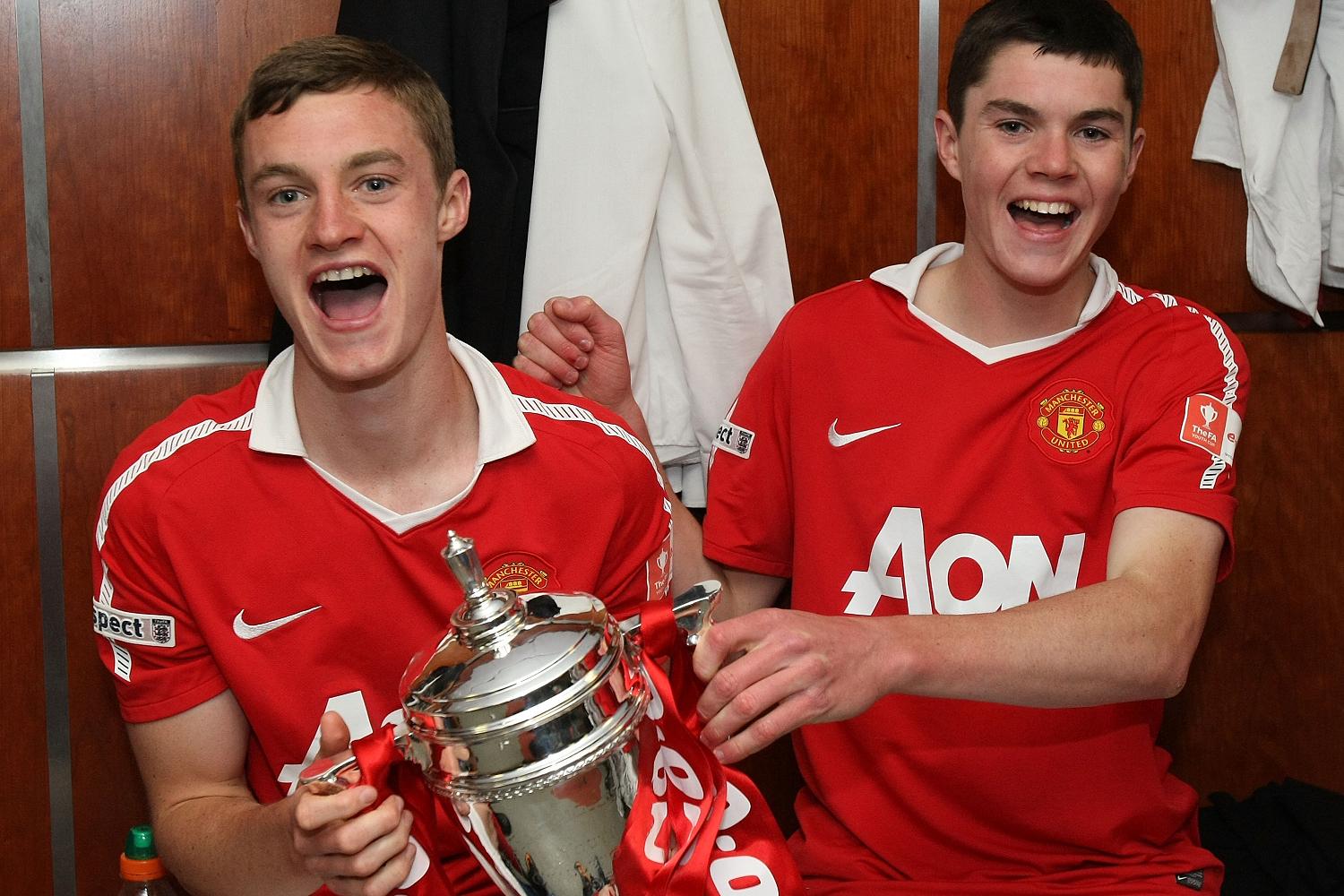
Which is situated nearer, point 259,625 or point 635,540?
point 259,625

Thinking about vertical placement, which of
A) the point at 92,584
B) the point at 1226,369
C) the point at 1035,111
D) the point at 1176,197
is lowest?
the point at 92,584

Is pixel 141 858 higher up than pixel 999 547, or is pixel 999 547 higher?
pixel 999 547

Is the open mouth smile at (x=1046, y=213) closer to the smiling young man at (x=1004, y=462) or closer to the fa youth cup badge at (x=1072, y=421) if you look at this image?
the smiling young man at (x=1004, y=462)

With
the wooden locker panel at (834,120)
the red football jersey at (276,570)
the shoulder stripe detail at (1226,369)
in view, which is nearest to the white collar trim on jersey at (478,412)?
the red football jersey at (276,570)

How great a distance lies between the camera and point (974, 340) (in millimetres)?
1736

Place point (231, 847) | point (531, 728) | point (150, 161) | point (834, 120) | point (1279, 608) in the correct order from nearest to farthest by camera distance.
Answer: point (531, 728) < point (231, 847) < point (150, 161) < point (834, 120) < point (1279, 608)

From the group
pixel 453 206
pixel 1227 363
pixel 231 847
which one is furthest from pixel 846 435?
pixel 231 847

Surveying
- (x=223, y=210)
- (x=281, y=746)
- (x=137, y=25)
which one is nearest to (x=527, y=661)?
(x=281, y=746)

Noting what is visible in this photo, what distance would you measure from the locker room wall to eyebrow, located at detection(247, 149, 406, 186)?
1.37 feet

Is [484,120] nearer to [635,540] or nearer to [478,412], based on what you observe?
[478,412]

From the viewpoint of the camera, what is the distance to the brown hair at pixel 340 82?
1.40 metres

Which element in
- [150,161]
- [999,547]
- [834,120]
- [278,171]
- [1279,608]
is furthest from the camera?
[1279,608]

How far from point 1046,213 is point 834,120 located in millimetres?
446

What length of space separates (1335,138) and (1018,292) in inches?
26.7
